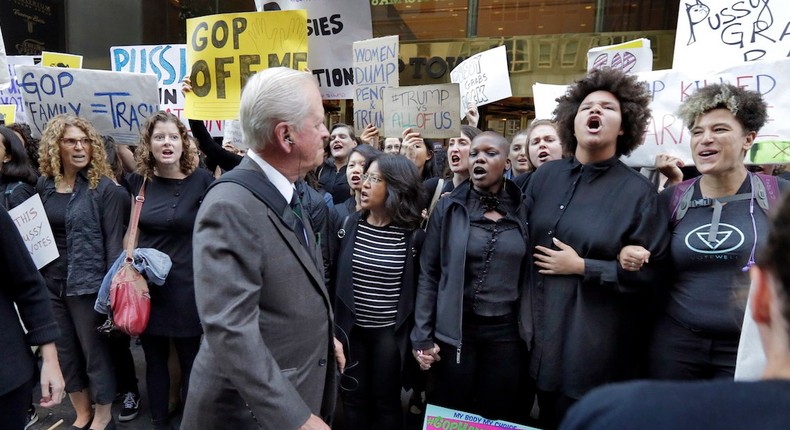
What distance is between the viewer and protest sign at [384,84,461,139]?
11.0 ft

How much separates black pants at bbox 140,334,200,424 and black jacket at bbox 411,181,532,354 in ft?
4.87

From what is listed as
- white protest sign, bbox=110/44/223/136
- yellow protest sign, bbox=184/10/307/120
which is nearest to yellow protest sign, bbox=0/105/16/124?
white protest sign, bbox=110/44/223/136

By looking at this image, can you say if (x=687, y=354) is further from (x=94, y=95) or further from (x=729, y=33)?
(x=94, y=95)

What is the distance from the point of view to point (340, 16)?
12.1 ft

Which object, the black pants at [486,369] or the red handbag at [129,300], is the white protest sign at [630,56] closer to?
the black pants at [486,369]

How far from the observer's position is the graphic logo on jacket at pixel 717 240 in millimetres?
2086

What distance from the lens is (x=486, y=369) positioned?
2.76 m

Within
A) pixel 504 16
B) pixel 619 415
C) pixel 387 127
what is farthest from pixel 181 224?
pixel 504 16

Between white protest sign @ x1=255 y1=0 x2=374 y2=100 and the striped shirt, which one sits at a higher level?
white protest sign @ x1=255 y1=0 x2=374 y2=100

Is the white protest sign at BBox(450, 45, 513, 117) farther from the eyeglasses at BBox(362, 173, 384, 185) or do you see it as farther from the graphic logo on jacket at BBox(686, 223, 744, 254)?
the graphic logo on jacket at BBox(686, 223, 744, 254)

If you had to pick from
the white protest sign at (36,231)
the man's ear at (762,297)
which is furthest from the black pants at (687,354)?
the white protest sign at (36,231)

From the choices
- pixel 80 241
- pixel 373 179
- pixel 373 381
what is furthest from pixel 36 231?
pixel 373 381

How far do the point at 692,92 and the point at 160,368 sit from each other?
3.80 metres

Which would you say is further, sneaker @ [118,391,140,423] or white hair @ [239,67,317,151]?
sneaker @ [118,391,140,423]
